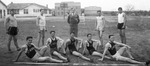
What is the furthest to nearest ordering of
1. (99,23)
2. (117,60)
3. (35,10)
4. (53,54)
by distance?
1. (35,10)
2. (99,23)
3. (53,54)
4. (117,60)

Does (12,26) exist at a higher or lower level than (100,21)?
lower

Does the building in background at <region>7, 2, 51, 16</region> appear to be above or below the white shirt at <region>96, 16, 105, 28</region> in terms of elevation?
above

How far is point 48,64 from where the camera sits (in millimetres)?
6387

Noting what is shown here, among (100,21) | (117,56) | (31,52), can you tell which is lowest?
(117,56)

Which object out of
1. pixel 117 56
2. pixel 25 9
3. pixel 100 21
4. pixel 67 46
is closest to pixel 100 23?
pixel 100 21

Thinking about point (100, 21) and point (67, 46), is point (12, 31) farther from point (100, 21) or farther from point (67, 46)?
point (100, 21)

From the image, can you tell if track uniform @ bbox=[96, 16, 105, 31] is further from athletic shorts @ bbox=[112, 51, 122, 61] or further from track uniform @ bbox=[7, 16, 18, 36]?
track uniform @ bbox=[7, 16, 18, 36]

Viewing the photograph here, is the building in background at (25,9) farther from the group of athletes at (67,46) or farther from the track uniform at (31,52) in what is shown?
the track uniform at (31,52)

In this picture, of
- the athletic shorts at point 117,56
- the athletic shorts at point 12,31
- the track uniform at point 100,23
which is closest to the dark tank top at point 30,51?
the athletic shorts at point 12,31

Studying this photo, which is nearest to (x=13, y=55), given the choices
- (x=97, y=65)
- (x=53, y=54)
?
(x=53, y=54)

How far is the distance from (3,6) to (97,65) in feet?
143

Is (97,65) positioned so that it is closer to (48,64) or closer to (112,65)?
(112,65)

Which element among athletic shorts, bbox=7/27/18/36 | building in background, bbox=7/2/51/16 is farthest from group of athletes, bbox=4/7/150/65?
building in background, bbox=7/2/51/16

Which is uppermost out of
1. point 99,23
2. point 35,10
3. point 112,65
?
point 35,10
